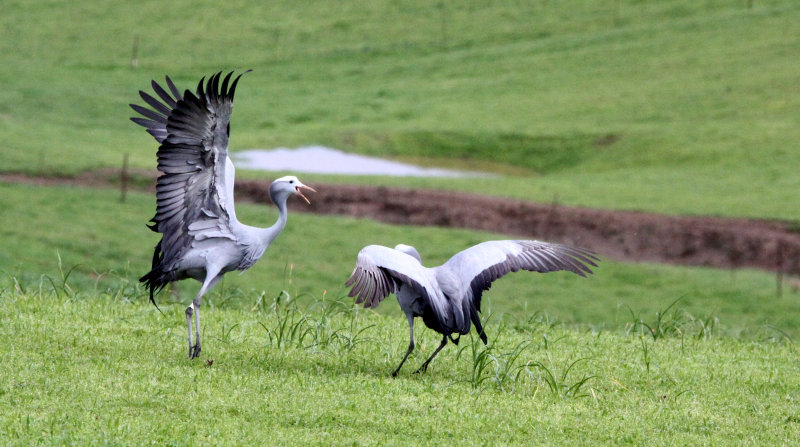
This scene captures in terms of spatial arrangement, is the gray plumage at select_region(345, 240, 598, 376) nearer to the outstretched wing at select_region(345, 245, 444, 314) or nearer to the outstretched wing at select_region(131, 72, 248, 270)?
the outstretched wing at select_region(345, 245, 444, 314)

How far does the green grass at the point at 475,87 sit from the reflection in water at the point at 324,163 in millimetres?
1292

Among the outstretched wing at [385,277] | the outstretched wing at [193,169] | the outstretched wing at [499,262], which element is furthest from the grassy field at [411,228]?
the outstretched wing at [193,169]

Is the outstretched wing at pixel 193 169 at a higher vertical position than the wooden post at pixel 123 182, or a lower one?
higher

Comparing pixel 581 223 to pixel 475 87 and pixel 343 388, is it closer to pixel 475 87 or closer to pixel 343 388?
pixel 343 388

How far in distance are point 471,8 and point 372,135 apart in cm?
2526

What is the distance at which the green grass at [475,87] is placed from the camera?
35.2m

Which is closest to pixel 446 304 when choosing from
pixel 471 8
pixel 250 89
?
pixel 250 89

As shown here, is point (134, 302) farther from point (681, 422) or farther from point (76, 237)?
point (76, 237)

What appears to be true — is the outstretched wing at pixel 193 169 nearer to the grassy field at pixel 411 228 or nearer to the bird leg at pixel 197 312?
the bird leg at pixel 197 312

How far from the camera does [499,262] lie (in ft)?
30.7

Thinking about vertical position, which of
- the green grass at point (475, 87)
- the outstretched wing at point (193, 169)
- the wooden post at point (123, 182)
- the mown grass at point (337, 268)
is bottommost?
the mown grass at point (337, 268)

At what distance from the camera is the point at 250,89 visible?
180 feet

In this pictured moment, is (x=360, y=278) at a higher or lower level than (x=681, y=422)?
higher

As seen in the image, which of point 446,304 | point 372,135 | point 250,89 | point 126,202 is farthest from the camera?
point 250,89
